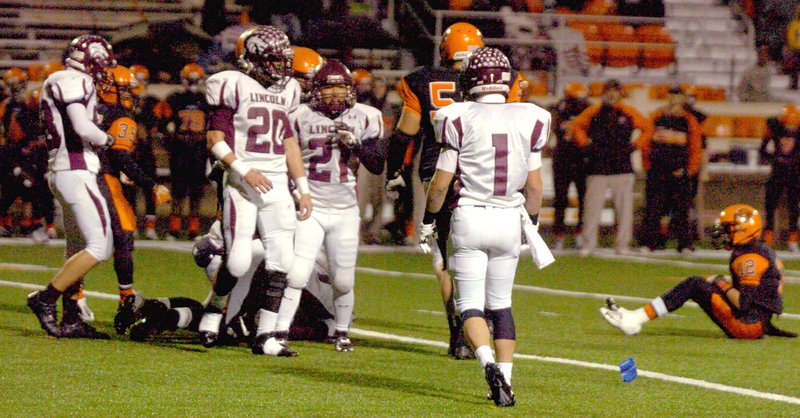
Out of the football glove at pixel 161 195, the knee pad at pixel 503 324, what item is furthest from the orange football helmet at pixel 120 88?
the knee pad at pixel 503 324

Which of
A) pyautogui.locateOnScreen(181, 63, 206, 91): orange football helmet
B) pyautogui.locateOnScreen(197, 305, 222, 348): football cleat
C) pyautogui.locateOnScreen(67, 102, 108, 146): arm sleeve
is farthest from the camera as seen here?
pyautogui.locateOnScreen(181, 63, 206, 91): orange football helmet

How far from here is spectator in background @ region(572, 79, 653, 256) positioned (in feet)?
46.8

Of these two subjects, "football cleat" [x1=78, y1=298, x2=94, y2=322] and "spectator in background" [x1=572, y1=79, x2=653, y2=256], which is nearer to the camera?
"football cleat" [x1=78, y1=298, x2=94, y2=322]

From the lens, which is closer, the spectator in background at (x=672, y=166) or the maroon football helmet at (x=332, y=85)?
the maroon football helmet at (x=332, y=85)

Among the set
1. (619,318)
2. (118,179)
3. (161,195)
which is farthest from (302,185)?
(619,318)

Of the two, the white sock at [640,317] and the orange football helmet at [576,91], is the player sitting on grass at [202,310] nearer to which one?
the white sock at [640,317]

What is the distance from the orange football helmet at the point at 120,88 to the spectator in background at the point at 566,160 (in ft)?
22.3

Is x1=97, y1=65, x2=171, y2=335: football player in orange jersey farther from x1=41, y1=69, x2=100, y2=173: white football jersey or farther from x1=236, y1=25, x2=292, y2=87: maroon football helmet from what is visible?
x1=236, y1=25, x2=292, y2=87: maroon football helmet

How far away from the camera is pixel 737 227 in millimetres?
8445

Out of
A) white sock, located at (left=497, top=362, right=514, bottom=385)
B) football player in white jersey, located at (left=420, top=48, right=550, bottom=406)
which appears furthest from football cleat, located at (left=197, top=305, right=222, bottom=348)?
white sock, located at (left=497, top=362, right=514, bottom=385)

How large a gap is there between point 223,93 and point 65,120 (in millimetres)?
1133

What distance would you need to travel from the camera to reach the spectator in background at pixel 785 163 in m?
15.3

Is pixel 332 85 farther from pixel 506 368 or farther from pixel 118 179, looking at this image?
pixel 506 368

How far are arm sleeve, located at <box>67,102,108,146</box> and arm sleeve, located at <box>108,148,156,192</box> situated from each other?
0.57m
